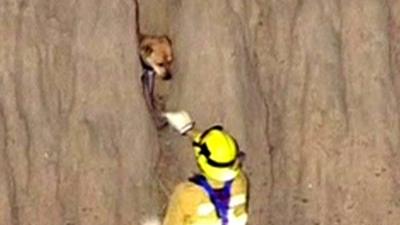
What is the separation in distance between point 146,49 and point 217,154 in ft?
1.00

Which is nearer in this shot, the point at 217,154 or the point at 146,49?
the point at 217,154

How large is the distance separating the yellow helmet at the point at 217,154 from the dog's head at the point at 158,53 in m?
0.22

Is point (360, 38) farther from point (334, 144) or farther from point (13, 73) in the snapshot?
point (13, 73)

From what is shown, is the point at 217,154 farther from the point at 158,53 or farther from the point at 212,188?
the point at 158,53

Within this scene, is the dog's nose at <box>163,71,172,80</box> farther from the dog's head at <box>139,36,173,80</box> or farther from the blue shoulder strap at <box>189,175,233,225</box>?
the blue shoulder strap at <box>189,175,233,225</box>

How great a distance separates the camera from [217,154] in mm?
4199

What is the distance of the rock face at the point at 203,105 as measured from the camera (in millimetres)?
4398

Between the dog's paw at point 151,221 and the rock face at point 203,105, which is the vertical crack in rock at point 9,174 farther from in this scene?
the dog's paw at point 151,221

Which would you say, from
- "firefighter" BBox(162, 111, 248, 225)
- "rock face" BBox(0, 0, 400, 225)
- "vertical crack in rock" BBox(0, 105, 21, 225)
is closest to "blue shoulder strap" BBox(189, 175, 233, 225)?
"firefighter" BBox(162, 111, 248, 225)

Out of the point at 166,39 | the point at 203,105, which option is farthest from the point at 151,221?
the point at 166,39

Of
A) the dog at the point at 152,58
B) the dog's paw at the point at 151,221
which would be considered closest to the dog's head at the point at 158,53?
the dog at the point at 152,58

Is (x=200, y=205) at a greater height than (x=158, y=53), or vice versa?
(x=158, y=53)

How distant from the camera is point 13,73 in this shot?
14.4 ft

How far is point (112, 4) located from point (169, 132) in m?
0.26
